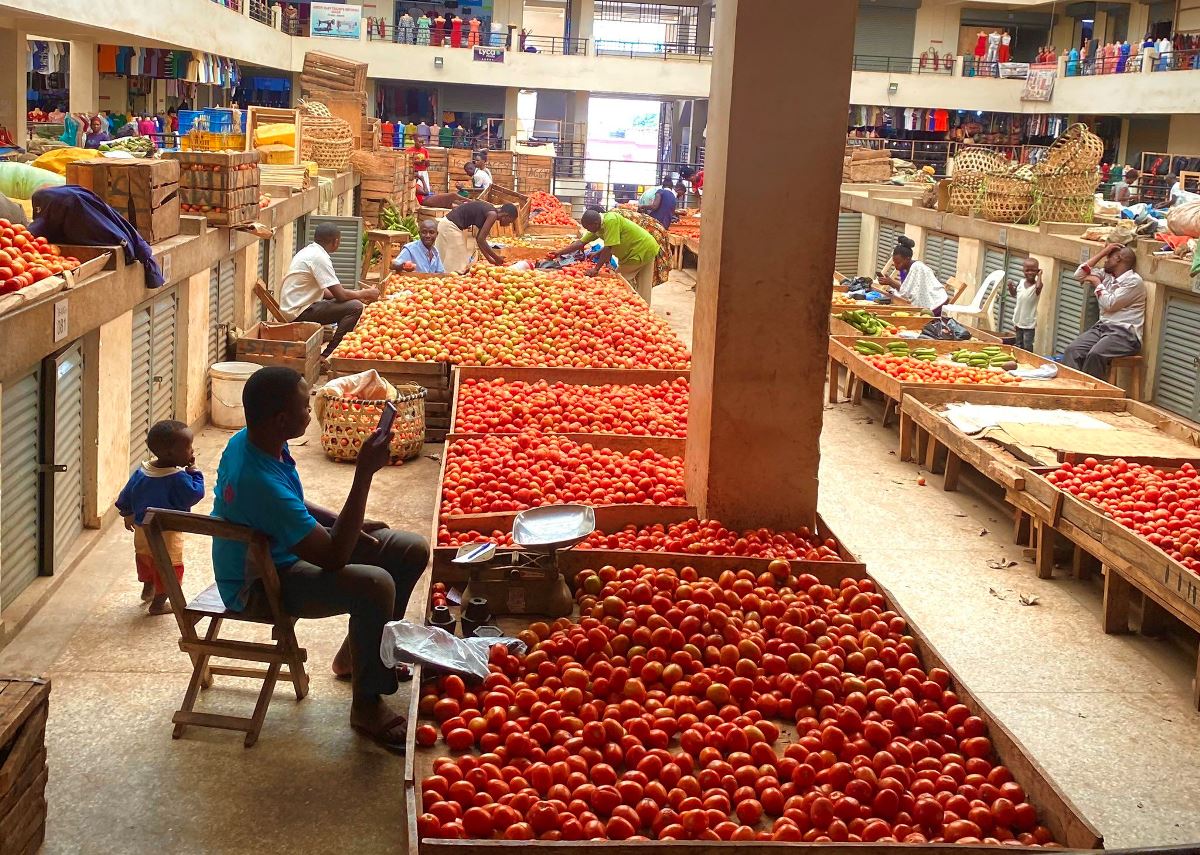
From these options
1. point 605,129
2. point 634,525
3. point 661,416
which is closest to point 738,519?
point 634,525

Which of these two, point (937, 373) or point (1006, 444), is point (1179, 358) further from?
point (1006, 444)

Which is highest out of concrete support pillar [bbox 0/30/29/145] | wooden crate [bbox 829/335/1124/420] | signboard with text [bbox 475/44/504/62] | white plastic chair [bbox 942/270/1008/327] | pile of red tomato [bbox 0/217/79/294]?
signboard with text [bbox 475/44/504/62]

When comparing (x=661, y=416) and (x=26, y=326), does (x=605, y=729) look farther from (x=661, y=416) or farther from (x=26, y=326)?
(x=661, y=416)

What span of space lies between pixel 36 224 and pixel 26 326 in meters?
1.62

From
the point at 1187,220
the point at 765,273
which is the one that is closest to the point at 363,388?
the point at 765,273

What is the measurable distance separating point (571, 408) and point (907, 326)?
5.28m

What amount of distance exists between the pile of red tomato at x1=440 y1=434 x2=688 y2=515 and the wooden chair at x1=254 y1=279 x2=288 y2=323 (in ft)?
13.0

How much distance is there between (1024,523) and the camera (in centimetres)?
750

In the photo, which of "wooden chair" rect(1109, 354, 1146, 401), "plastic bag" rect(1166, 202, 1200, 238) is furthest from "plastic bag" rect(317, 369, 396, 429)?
"plastic bag" rect(1166, 202, 1200, 238)

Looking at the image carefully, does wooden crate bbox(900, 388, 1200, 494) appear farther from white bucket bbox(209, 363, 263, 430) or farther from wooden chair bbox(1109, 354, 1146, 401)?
white bucket bbox(209, 363, 263, 430)

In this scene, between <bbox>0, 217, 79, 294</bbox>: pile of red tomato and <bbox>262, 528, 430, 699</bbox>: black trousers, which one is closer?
<bbox>262, 528, 430, 699</bbox>: black trousers

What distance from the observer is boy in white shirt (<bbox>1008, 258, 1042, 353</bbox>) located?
1209 cm

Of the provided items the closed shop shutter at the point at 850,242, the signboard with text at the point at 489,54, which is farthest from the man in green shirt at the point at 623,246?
the signboard with text at the point at 489,54

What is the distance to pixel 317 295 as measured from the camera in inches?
435
